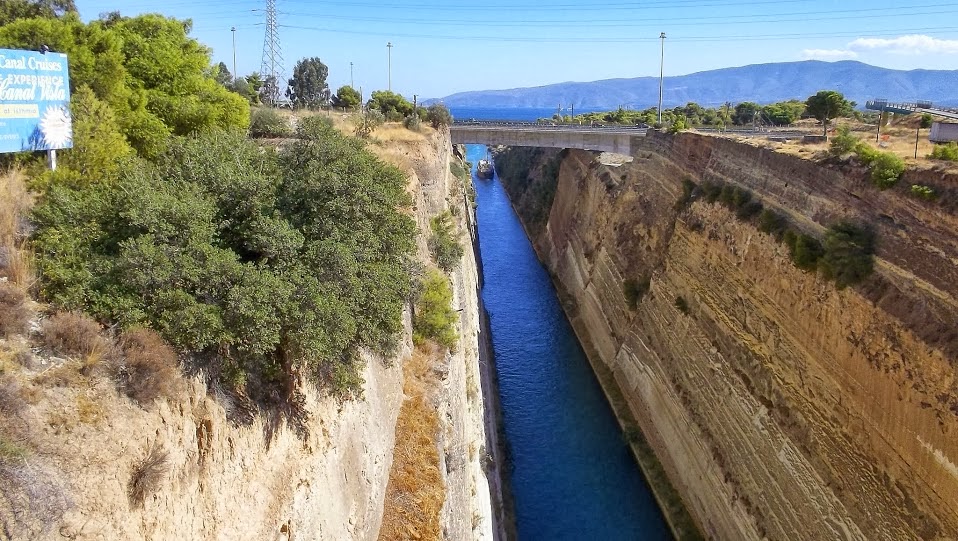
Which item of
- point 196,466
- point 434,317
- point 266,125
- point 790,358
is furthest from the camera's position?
point 266,125

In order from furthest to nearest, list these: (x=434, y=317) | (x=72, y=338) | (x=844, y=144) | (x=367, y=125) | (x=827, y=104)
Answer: (x=827, y=104)
(x=367, y=125)
(x=844, y=144)
(x=434, y=317)
(x=72, y=338)

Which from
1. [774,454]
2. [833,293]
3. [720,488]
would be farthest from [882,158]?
[720,488]

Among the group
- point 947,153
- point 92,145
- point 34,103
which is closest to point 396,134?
point 92,145

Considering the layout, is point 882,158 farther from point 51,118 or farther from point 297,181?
point 51,118

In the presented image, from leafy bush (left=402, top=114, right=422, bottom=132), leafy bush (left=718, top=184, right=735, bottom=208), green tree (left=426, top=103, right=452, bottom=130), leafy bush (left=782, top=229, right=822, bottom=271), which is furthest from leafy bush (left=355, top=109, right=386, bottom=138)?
leafy bush (left=782, top=229, right=822, bottom=271)

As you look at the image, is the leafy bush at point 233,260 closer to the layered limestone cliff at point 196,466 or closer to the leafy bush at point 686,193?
the layered limestone cliff at point 196,466

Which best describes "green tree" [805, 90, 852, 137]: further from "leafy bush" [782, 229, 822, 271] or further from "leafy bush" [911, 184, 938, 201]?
"leafy bush" [911, 184, 938, 201]

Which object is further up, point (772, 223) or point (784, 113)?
point (784, 113)

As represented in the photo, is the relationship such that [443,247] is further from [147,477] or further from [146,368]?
[147,477]
